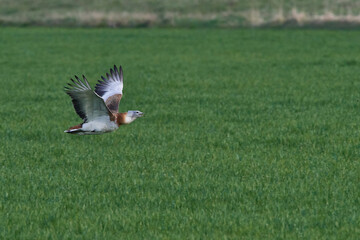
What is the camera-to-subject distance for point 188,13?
49.7 metres

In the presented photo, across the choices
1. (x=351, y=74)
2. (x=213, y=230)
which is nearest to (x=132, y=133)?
(x=213, y=230)

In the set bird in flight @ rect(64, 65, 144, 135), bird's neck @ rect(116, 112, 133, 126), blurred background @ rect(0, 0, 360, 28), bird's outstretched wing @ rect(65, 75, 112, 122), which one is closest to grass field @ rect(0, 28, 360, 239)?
bird in flight @ rect(64, 65, 144, 135)

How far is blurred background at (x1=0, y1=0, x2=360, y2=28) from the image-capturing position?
4491 centimetres

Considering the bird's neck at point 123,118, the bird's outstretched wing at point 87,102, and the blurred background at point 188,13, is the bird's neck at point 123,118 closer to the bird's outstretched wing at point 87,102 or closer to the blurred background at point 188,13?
the bird's outstretched wing at point 87,102

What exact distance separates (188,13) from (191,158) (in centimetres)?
3972

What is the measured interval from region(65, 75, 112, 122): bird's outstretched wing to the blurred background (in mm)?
34984

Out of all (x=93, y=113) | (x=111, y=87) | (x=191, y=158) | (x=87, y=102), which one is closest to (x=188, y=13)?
(x=111, y=87)

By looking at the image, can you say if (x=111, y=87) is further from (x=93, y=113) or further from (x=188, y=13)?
(x=188, y=13)

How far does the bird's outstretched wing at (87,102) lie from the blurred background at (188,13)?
34984mm

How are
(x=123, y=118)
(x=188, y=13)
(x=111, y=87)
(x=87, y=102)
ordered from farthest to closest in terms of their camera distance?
(x=188, y=13)
(x=111, y=87)
(x=123, y=118)
(x=87, y=102)

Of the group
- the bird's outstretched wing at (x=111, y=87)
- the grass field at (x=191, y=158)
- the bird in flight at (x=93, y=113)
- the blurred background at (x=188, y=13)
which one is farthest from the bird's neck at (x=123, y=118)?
the blurred background at (x=188, y=13)

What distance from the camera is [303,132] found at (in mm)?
13016

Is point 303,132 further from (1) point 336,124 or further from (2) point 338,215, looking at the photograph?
(2) point 338,215

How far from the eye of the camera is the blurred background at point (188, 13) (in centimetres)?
4491
